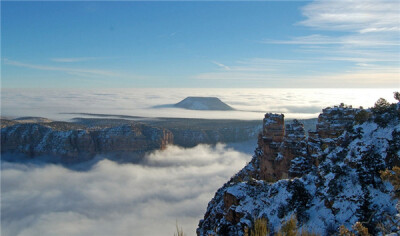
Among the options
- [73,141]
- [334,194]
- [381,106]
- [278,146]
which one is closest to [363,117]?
[381,106]

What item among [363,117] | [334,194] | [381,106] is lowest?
[334,194]

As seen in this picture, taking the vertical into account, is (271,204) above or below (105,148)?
above

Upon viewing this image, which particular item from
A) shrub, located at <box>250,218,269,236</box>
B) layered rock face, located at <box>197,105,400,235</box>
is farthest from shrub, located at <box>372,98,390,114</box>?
shrub, located at <box>250,218,269,236</box>

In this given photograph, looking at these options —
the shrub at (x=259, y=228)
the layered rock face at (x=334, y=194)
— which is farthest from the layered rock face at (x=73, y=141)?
the shrub at (x=259, y=228)

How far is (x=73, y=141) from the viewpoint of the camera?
18112 cm

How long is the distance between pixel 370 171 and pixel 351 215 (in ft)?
10.7

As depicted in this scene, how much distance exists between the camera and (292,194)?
20500mm

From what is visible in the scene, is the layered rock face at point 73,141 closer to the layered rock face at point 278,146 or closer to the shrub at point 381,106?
the layered rock face at point 278,146

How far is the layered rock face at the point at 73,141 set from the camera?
17988 cm

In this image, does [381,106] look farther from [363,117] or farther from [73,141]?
[73,141]

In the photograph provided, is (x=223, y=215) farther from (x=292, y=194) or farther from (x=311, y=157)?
(x=311, y=157)

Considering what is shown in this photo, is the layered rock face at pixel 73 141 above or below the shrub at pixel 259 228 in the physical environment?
below

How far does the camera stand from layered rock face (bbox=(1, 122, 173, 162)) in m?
180

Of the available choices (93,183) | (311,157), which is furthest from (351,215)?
(93,183)
